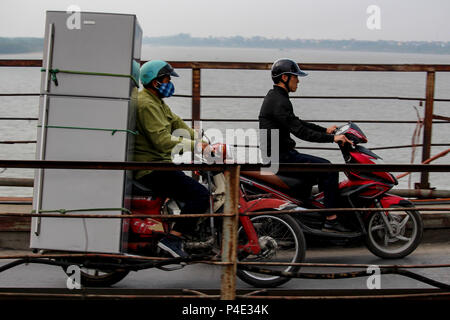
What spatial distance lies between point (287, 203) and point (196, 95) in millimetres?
2010

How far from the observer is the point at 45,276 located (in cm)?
480

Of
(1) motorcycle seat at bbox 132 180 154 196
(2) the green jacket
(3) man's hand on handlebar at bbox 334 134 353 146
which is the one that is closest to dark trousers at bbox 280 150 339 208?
(3) man's hand on handlebar at bbox 334 134 353 146

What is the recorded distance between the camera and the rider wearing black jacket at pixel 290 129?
481cm

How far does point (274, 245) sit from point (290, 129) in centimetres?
89

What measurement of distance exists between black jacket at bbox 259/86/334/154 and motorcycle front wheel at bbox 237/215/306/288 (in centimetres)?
68

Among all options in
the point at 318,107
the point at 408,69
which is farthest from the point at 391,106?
the point at 408,69

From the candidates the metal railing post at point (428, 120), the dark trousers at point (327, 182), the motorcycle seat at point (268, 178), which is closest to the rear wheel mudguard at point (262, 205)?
the motorcycle seat at point (268, 178)

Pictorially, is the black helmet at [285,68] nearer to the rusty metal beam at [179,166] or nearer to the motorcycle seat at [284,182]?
the motorcycle seat at [284,182]

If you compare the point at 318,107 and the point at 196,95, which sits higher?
the point at 318,107

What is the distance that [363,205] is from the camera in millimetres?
4953

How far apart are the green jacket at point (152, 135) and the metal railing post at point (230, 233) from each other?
1.08 m

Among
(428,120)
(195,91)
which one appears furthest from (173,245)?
(428,120)
